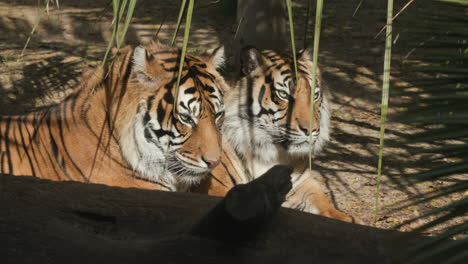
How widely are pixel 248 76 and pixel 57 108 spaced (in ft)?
3.72

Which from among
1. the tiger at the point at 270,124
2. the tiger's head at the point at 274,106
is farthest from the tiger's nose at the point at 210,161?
the tiger's head at the point at 274,106

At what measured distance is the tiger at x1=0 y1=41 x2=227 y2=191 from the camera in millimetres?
2826

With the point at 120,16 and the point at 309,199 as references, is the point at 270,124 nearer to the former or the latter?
the point at 309,199

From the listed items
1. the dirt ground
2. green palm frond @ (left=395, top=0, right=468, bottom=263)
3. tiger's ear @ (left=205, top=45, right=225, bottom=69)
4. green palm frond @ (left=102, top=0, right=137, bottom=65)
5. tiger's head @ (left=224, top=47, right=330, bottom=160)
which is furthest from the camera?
the dirt ground

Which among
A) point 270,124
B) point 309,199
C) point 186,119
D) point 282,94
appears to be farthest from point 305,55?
point 186,119

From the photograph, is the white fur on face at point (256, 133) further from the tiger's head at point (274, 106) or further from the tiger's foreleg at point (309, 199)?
the tiger's foreleg at point (309, 199)

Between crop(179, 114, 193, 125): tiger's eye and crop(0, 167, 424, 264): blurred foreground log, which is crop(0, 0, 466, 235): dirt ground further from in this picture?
crop(0, 167, 424, 264): blurred foreground log

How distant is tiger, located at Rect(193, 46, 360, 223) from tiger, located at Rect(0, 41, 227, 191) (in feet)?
1.51

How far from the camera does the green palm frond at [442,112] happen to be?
0.72 m

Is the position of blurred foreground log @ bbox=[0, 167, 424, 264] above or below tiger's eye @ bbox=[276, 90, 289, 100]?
below

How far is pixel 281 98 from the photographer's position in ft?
11.1

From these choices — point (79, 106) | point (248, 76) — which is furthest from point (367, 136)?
point (79, 106)

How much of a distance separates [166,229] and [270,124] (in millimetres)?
1867

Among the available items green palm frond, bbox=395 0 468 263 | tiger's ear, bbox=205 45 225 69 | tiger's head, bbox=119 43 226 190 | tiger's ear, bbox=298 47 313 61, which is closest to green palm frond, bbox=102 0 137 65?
green palm frond, bbox=395 0 468 263
